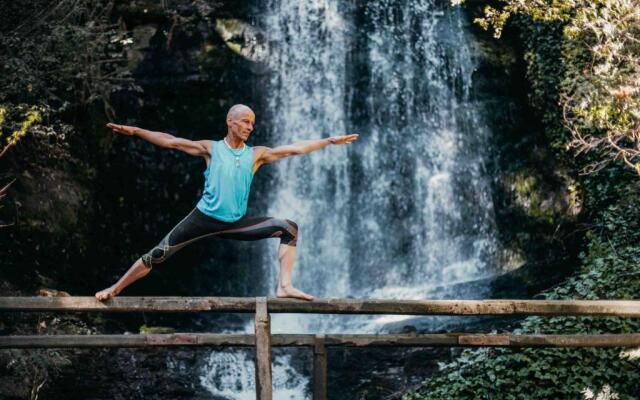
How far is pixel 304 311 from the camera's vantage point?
21.0ft

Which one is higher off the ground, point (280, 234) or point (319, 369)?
point (280, 234)

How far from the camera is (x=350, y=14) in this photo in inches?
675

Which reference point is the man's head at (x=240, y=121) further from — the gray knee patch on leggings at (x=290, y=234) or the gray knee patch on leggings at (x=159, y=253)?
the gray knee patch on leggings at (x=159, y=253)

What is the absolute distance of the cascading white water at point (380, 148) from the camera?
15461 mm

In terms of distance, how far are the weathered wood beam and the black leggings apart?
653 millimetres

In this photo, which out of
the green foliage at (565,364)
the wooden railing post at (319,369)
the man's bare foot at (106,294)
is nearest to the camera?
the man's bare foot at (106,294)

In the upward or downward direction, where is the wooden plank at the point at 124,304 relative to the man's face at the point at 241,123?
downward

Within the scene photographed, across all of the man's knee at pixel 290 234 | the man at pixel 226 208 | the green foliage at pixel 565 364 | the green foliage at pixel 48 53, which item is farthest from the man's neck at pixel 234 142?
the green foliage at pixel 48 53

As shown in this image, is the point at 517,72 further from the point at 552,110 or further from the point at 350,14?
the point at 350,14

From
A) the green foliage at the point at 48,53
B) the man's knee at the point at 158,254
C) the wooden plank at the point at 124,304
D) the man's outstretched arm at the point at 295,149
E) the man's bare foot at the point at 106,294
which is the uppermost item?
the green foliage at the point at 48,53

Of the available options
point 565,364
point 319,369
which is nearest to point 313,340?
point 319,369

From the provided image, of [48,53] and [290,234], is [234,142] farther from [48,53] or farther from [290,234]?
[48,53]

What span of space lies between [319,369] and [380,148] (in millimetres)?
9905

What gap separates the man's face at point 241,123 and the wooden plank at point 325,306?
1.25 meters
